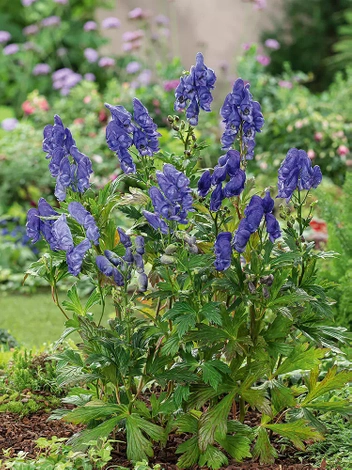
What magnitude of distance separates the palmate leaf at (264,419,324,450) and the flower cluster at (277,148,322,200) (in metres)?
0.77

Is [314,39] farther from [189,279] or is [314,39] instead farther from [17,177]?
[189,279]

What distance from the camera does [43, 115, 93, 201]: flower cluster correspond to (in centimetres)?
250

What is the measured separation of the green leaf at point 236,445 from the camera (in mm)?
2559

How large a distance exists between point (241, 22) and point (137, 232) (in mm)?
10541

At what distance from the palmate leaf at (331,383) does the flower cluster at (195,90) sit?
A: 0.99m

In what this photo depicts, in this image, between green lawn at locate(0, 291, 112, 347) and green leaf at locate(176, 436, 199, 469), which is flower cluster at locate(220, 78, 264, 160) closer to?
green leaf at locate(176, 436, 199, 469)

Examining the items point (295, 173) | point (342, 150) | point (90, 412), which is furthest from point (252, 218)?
point (342, 150)

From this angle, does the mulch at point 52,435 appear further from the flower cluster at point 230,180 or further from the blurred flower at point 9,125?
the blurred flower at point 9,125

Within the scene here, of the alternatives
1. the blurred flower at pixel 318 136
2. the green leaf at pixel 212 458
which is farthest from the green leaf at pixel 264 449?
the blurred flower at pixel 318 136

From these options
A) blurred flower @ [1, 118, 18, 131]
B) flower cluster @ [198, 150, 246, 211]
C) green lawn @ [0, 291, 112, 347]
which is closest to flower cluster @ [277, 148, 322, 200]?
flower cluster @ [198, 150, 246, 211]

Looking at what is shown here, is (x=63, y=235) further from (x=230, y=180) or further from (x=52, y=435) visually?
(x=52, y=435)

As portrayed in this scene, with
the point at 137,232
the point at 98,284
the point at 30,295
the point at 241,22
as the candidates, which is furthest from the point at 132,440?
the point at 241,22

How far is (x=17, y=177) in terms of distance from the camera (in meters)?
6.95

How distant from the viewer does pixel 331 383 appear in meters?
2.67
